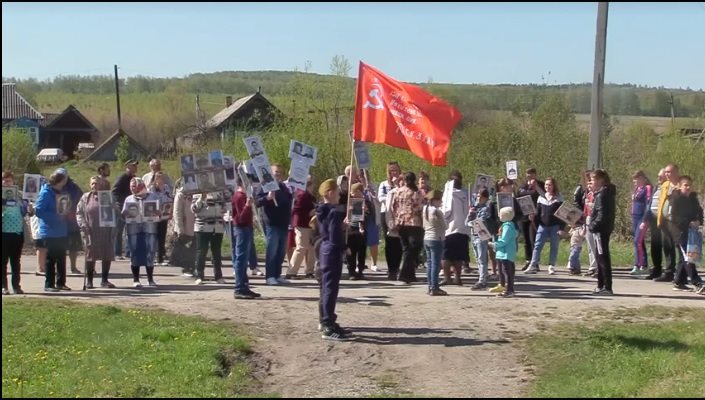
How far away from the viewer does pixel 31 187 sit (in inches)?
653

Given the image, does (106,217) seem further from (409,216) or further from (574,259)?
(574,259)

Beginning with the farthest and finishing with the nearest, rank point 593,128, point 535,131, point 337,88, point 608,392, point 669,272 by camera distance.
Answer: point 337,88 → point 535,131 → point 593,128 → point 669,272 → point 608,392

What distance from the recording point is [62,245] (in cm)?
1469

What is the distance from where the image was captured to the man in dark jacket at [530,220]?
18625 mm

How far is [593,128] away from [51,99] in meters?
61.2

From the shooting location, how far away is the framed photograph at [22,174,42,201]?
16.4 metres

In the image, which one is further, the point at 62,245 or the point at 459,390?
the point at 62,245

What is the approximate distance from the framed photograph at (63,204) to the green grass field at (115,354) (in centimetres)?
195

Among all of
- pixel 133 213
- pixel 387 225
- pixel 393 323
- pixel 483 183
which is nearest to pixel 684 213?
pixel 483 183

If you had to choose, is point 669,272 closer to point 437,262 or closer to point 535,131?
point 437,262

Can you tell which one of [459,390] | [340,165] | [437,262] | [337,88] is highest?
[337,88]

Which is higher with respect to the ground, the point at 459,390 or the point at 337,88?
the point at 337,88

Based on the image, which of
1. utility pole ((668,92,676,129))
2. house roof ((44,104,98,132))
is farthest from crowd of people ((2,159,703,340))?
house roof ((44,104,98,132))

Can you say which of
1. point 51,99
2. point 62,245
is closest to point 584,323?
point 62,245
